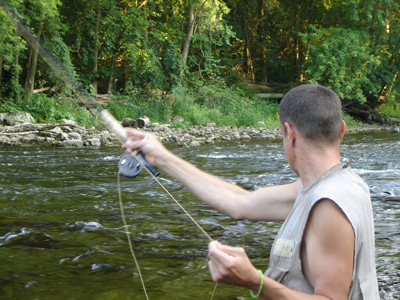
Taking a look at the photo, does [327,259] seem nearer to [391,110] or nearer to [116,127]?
[116,127]

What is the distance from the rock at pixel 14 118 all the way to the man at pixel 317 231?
55.1 ft

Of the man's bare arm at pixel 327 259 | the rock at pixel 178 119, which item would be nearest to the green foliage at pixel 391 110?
the rock at pixel 178 119

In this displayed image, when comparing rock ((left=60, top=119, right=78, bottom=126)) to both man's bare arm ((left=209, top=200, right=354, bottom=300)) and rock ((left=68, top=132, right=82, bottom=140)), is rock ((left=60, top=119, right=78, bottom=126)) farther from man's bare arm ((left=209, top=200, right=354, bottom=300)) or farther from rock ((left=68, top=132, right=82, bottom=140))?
man's bare arm ((left=209, top=200, right=354, bottom=300))

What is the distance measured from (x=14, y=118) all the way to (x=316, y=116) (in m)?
17.2

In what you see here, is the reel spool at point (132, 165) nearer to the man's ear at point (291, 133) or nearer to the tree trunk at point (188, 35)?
the man's ear at point (291, 133)

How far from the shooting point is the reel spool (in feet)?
8.76

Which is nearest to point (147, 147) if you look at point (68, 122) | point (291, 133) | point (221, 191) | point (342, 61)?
point (221, 191)

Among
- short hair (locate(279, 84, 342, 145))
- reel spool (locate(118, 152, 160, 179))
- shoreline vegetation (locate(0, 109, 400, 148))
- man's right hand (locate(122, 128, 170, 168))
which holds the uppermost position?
short hair (locate(279, 84, 342, 145))

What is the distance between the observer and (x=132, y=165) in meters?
2.72

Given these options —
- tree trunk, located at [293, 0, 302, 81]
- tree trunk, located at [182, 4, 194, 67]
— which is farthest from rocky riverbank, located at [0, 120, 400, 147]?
tree trunk, located at [293, 0, 302, 81]

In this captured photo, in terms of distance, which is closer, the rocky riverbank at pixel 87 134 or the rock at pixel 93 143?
the rock at pixel 93 143

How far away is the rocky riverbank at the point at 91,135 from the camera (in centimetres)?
1538

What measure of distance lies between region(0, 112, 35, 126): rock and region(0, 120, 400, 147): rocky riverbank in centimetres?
93

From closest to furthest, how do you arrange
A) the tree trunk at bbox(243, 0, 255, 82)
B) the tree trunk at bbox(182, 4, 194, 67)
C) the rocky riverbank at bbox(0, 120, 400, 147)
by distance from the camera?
1. the rocky riverbank at bbox(0, 120, 400, 147)
2. the tree trunk at bbox(182, 4, 194, 67)
3. the tree trunk at bbox(243, 0, 255, 82)
